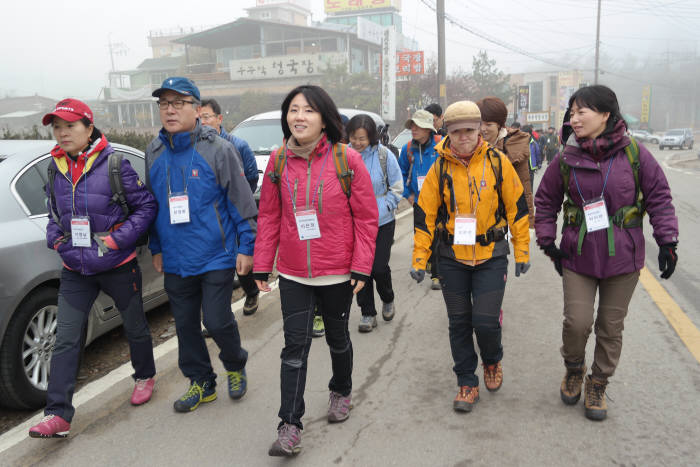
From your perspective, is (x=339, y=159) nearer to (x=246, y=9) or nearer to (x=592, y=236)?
(x=592, y=236)

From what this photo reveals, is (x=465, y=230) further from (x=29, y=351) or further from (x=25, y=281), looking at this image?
(x=29, y=351)

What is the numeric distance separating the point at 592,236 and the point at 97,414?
10.6 feet

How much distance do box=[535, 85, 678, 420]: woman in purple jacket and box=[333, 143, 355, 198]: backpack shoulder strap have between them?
1.28 metres

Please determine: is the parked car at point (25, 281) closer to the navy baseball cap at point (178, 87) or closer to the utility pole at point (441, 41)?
the navy baseball cap at point (178, 87)

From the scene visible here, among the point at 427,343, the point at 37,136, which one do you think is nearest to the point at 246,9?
the point at 37,136

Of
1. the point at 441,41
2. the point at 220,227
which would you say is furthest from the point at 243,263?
the point at 441,41

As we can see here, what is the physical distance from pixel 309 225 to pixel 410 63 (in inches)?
1121

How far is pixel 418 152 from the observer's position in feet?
18.9

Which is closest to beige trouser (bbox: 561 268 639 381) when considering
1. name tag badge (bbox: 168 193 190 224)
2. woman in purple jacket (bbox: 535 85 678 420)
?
woman in purple jacket (bbox: 535 85 678 420)

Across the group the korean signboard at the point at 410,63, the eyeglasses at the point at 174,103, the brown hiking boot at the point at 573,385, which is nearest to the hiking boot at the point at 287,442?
the brown hiking boot at the point at 573,385

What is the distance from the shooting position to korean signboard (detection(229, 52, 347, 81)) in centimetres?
4007

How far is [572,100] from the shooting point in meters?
3.29

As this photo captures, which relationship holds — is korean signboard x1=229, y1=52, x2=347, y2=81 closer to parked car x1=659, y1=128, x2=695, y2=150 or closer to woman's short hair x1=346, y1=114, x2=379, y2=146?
parked car x1=659, y1=128, x2=695, y2=150

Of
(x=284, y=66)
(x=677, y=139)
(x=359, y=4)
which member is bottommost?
(x=677, y=139)
